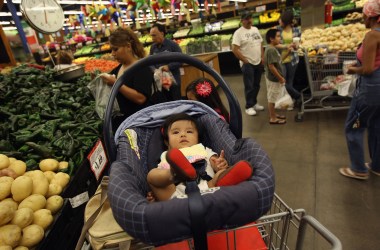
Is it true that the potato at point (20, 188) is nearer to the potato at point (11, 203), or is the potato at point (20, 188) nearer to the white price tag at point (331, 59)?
the potato at point (11, 203)

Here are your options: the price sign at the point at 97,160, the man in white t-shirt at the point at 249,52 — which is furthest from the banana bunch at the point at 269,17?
the price sign at the point at 97,160

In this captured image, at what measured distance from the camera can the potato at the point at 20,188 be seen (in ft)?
4.14

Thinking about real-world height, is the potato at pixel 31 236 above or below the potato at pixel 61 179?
below

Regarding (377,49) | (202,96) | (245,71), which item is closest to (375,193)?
(377,49)

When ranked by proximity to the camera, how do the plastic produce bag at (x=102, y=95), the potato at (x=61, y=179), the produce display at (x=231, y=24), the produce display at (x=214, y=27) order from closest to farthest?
1. the potato at (x=61, y=179)
2. the plastic produce bag at (x=102, y=95)
3. the produce display at (x=231, y=24)
4. the produce display at (x=214, y=27)

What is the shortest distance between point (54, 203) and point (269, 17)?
8.82m

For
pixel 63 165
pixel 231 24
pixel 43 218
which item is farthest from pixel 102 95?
pixel 231 24

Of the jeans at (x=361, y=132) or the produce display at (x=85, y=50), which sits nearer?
the jeans at (x=361, y=132)

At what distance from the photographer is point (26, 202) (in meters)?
1.25

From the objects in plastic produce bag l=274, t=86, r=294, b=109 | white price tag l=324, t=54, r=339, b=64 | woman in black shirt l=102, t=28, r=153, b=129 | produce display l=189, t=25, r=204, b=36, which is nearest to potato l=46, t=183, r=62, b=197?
woman in black shirt l=102, t=28, r=153, b=129

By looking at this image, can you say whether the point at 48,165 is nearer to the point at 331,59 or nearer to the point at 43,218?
the point at 43,218

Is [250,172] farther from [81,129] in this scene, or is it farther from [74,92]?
[74,92]

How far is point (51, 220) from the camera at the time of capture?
1.27 metres

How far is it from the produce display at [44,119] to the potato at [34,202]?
34 centimetres
